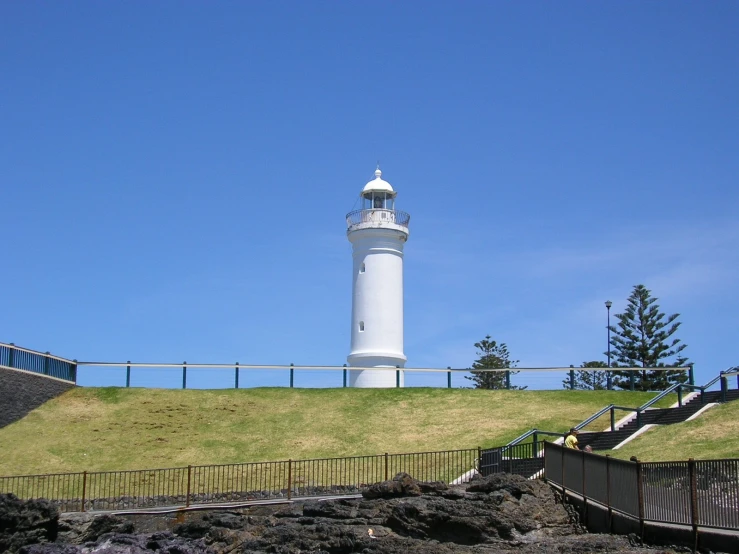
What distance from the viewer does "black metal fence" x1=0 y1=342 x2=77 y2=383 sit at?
35781 mm

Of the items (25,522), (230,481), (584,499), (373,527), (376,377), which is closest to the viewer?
(373,527)

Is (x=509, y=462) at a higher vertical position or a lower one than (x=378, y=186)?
lower

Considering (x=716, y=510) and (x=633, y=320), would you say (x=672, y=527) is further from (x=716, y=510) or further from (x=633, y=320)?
(x=633, y=320)

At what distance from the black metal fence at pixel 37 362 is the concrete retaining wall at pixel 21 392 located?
27cm

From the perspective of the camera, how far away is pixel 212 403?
126ft

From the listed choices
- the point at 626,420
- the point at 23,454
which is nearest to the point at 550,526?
the point at 626,420

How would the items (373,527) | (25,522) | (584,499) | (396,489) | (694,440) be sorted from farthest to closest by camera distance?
1. (694,440)
2. (25,522)
3. (396,489)
4. (584,499)
5. (373,527)

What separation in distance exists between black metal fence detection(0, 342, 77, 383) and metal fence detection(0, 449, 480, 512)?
7264 mm

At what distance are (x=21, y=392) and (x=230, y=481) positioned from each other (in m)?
11.2

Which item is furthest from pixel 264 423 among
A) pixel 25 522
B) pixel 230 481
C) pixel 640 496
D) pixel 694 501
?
pixel 694 501

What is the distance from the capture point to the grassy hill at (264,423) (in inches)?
1280

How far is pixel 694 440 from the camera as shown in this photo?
25625mm

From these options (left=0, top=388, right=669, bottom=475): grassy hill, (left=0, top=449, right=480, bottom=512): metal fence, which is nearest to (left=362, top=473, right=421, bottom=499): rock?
(left=0, top=449, right=480, bottom=512): metal fence

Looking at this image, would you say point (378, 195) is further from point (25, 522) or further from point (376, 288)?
point (25, 522)
